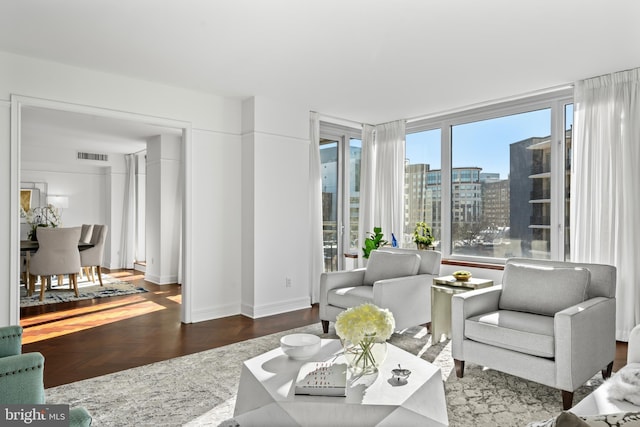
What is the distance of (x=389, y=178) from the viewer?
6.20 metres

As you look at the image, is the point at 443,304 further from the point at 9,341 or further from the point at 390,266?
the point at 9,341

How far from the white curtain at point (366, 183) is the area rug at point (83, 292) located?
3.62 metres

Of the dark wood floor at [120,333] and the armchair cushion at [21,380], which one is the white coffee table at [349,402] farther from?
the dark wood floor at [120,333]

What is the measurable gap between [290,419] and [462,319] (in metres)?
1.72

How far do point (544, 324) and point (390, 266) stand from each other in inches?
70.0

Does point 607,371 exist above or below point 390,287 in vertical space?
below

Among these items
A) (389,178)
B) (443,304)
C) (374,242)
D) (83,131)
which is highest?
(83,131)

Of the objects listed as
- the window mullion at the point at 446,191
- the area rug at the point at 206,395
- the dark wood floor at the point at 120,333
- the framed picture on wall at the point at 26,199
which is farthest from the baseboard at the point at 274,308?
the framed picture on wall at the point at 26,199

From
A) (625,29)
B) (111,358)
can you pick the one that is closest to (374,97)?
(625,29)

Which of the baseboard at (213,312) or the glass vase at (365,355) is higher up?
the glass vase at (365,355)

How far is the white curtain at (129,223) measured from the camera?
357 inches

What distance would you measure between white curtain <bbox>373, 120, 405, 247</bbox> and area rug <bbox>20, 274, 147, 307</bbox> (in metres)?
3.96

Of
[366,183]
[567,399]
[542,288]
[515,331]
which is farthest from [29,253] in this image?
[567,399]

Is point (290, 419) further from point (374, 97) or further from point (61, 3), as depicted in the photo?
point (374, 97)
